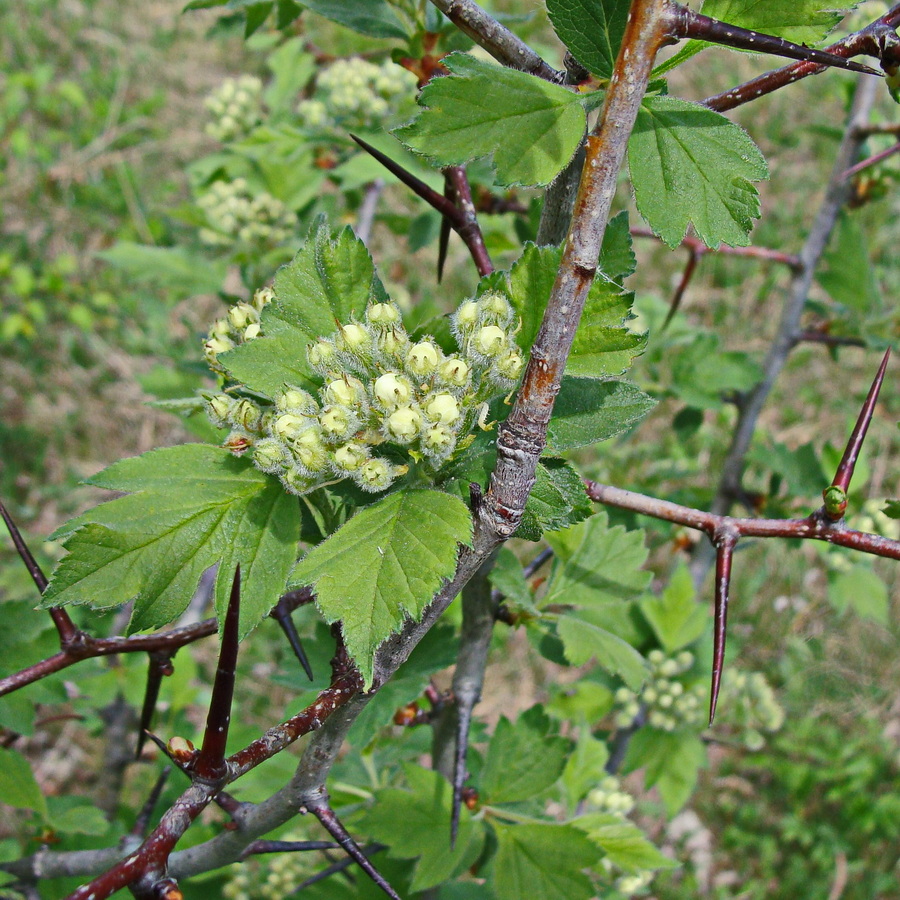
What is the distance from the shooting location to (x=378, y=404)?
1218 mm

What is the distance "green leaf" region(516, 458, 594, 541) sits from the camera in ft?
3.96

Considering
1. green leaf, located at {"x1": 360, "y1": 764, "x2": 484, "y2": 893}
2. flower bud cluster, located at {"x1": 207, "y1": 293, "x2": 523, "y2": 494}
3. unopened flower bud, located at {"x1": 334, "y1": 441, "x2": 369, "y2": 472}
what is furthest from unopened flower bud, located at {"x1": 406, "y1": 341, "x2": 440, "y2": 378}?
green leaf, located at {"x1": 360, "y1": 764, "x2": 484, "y2": 893}

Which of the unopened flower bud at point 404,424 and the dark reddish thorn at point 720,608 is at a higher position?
the unopened flower bud at point 404,424

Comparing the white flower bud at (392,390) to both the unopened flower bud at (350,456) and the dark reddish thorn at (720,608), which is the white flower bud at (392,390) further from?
the dark reddish thorn at (720,608)

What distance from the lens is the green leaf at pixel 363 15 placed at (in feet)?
5.74

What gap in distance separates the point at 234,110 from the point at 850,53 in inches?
108

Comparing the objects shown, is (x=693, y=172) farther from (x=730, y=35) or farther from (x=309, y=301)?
(x=309, y=301)

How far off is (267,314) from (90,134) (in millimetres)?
6581

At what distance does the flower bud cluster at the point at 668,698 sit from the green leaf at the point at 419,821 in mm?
896

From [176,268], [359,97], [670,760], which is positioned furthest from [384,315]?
[176,268]

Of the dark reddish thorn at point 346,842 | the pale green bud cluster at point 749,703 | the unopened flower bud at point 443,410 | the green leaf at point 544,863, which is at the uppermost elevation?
the unopened flower bud at point 443,410

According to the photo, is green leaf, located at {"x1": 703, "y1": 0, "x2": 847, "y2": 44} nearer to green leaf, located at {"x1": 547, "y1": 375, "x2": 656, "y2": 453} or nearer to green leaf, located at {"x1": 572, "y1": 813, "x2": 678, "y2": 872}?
green leaf, located at {"x1": 547, "y1": 375, "x2": 656, "y2": 453}

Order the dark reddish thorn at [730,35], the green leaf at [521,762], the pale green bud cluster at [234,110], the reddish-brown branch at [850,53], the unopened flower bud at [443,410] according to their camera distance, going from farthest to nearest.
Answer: the pale green bud cluster at [234,110] → the green leaf at [521,762] → the unopened flower bud at [443,410] → the reddish-brown branch at [850,53] → the dark reddish thorn at [730,35]

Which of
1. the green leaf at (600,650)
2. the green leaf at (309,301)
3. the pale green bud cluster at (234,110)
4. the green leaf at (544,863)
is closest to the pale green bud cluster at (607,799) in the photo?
the green leaf at (544,863)
